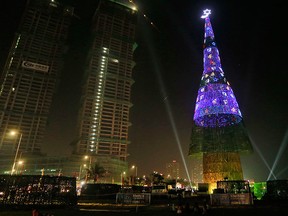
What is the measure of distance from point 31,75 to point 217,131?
133882 millimetres

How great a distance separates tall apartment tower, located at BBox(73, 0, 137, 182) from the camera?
142m

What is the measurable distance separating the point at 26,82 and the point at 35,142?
3740cm

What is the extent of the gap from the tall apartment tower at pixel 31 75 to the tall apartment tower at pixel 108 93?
22748mm

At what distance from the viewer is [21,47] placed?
149 meters

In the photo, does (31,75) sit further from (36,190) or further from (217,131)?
(36,190)

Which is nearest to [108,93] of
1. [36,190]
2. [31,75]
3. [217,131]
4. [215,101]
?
[31,75]

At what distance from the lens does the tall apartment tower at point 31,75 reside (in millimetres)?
135000

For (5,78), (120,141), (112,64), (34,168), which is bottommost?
(34,168)

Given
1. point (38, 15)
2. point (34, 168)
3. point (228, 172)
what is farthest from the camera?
point (38, 15)

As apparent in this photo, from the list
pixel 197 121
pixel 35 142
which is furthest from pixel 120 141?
pixel 197 121

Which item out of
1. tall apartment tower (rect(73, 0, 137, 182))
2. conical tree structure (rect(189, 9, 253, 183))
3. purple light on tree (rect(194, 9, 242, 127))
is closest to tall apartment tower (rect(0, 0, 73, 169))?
tall apartment tower (rect(73, 0, 137, 182))

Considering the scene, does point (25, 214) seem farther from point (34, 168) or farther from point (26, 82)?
point (26, 82)

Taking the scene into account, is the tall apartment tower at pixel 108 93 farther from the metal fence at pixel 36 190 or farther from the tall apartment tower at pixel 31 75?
the metal fence at pixel 36 190

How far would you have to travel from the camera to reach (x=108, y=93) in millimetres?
155250
